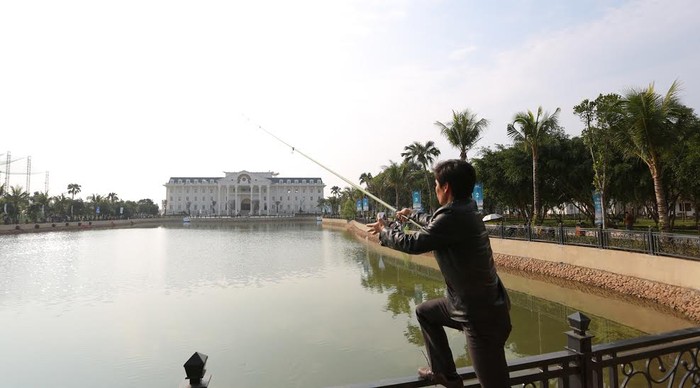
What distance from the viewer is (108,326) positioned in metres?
10.8

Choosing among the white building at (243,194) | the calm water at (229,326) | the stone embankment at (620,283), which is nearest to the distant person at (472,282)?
the calm water at (229,326)

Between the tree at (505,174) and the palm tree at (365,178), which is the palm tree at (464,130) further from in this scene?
the palm tree at (365,178)

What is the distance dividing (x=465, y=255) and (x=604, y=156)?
23139 mm

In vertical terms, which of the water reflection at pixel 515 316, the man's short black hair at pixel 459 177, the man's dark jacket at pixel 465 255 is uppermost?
the man's short black hair at pixel 459 177

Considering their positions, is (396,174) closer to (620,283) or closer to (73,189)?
(620,283)

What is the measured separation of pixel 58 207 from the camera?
75.2 metres

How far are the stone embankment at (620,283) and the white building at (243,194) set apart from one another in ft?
400

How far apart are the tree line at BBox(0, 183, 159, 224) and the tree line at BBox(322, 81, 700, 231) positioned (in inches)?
2446

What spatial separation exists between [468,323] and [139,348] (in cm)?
921

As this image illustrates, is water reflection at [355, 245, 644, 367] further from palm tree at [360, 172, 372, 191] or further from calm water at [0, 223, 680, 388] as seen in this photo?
palm tree at [360, 172, 372, 191]

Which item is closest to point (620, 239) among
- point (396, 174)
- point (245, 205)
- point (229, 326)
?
point (229, 326)

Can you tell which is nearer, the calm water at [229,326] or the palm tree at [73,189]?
the calm water at [229,326]

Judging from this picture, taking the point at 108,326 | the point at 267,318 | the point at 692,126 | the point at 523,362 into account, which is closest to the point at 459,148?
the point at 692,126

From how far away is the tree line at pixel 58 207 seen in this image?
56.8m
